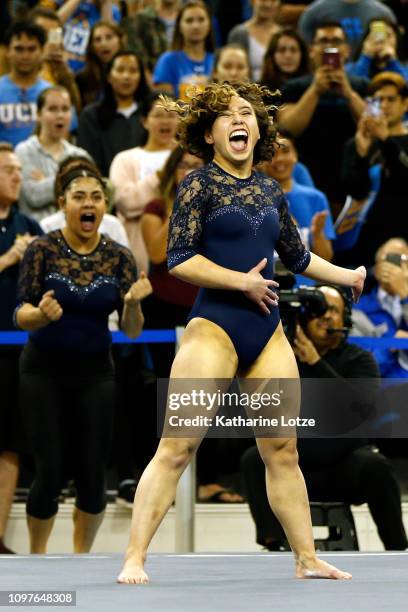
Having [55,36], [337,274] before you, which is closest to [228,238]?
[337,274]

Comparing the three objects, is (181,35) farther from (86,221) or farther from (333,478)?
(333,478)

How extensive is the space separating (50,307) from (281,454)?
188 centimetres

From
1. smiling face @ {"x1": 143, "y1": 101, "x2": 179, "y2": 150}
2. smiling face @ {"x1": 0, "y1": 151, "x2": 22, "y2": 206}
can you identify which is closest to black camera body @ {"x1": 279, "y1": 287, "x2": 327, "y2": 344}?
smiling face @ {"x1": 0, "y1": 151, "x2": 22, "y2": 206}

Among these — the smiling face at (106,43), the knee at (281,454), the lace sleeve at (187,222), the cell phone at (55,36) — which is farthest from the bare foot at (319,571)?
the smiling face at (106,43)

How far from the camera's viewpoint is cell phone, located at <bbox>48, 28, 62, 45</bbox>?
9758 mm

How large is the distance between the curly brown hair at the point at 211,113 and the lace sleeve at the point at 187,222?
0.29 metres

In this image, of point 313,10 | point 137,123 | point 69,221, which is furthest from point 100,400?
point 313,10

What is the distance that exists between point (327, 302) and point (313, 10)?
175 inches

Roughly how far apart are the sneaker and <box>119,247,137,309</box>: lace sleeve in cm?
110

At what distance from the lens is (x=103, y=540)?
288 inches

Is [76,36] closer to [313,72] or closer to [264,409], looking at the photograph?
[313,72]

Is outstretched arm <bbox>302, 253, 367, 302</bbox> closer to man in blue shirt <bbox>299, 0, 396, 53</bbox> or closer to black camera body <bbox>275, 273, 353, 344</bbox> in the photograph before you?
black camera body <bbox>275, 273, 353, 344</bbox>

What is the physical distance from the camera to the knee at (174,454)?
449 centimetres

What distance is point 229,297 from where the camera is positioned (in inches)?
182
